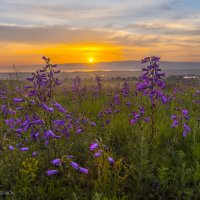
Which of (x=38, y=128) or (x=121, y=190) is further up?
(x=38, y=128)

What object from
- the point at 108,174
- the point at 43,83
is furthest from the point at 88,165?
the point at 43,83

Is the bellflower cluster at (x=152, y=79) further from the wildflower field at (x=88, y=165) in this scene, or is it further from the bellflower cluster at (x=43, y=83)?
the bellflower cluster at (x=43, y=83)

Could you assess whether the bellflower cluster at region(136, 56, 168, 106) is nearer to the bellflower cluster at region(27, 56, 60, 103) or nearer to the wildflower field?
the wildflower field

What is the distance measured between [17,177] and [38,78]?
4.63 feet

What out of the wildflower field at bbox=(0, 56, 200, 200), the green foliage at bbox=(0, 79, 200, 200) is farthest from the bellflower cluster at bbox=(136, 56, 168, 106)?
the green foliage at bbox=(0, 79, 200, 200)

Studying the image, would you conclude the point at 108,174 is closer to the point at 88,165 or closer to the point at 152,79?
the point at 88,165

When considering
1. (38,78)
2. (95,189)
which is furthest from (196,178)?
(38,78)

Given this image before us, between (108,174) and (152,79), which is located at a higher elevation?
(152,79)

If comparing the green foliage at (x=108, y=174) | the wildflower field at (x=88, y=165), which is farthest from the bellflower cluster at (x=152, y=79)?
the green foliage at (x=108, y=174)

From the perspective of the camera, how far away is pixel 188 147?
5398mm

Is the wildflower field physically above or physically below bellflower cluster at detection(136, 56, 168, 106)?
below

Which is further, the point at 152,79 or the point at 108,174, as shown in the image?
the point at 152,79

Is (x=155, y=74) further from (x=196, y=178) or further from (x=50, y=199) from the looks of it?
(x=50, y=199)

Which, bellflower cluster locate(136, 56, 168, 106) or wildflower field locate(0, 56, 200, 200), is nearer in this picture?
wildflower field locate(0, 56, 200, 200)
